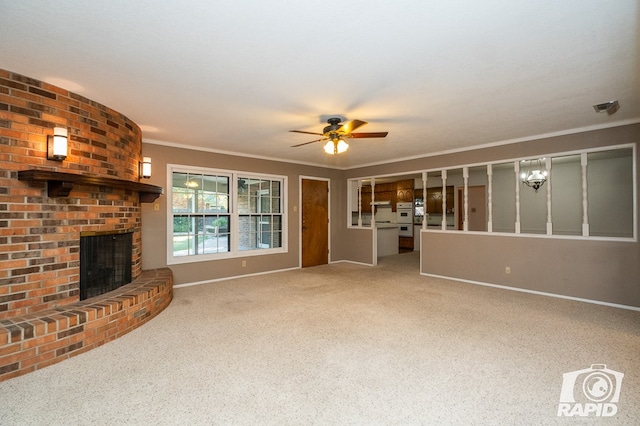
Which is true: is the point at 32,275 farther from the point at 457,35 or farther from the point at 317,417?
the point at 457,35

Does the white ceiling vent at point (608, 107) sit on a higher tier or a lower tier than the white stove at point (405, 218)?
higher

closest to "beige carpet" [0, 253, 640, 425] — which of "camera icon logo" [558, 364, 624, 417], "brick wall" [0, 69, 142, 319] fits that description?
"camera icon logo" [558, 364, 624, 417]

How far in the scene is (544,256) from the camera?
15.2ft

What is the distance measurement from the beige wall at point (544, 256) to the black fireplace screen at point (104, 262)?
4.99 m

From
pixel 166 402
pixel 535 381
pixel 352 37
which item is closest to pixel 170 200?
pixel 166 402

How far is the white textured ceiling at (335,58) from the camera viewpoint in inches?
71.1

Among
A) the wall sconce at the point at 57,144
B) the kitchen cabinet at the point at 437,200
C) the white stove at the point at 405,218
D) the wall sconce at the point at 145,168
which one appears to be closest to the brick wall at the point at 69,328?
the wall sconce at the point at 57,144

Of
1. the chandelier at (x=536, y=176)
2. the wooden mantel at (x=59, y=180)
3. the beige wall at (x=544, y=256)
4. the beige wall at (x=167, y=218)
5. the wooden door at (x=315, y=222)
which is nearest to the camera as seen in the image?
the wooden mantel at (x=59, y=180)

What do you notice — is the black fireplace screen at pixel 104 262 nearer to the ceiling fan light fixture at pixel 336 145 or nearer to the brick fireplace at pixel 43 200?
the brick fireplace at pixel 43 200

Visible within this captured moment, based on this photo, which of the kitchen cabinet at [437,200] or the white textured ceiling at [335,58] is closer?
the white textured ceiling at [335,58]

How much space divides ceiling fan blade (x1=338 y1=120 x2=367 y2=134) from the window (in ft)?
9.53

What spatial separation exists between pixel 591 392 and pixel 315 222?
544 centimetres

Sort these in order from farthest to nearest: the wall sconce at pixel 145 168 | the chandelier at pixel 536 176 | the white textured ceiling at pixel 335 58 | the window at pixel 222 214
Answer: the chandelier at pixel 536 176 < the window at pixel 222 214 < the wall sconce at pixel 145 168 < the white textured ceiling at pixel 335 58

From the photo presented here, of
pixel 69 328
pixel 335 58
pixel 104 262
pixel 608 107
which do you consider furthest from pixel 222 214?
pixel 608 107
